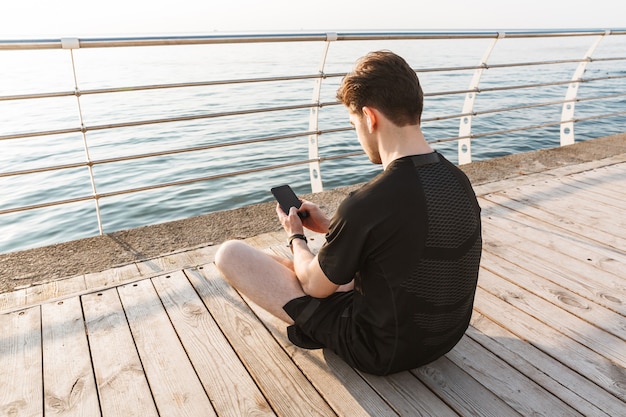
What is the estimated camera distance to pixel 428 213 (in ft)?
5.11

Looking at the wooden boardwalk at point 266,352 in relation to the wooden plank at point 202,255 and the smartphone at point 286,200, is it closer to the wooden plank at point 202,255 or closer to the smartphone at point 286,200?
the wooden plank at point 202,255

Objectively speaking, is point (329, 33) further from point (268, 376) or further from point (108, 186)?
point (108, 186)

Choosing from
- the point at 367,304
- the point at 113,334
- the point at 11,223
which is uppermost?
the point at 367,304

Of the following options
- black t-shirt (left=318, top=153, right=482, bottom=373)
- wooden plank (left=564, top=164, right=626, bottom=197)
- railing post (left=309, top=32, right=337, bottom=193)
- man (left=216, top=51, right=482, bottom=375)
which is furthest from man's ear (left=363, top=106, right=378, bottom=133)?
wooden plank (left=564, top=164, right=626, bottom=197)

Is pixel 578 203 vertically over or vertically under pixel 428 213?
under

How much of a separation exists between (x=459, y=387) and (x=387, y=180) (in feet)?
2.76

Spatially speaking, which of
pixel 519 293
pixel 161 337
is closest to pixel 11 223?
pixel 161 337

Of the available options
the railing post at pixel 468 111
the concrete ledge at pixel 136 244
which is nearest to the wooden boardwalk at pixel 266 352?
the concrete ledge at pixel 136 244

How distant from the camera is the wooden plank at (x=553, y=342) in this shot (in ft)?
6.24

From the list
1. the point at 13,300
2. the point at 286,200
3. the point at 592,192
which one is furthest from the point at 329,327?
the point at 592,192

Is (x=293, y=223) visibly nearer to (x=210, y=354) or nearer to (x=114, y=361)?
(x=210, y=354)

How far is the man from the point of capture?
1.57 m

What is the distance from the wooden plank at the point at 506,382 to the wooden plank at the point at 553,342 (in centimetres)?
21

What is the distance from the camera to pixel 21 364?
2.02 metres
